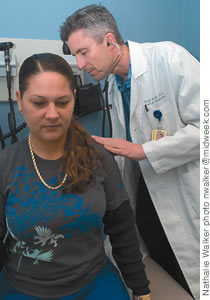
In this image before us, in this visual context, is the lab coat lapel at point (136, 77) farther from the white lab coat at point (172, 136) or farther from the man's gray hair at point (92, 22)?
the man's gray hair at point (92, 22)

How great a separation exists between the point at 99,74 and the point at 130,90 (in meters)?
0.16

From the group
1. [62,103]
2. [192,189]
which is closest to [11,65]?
[62,103]

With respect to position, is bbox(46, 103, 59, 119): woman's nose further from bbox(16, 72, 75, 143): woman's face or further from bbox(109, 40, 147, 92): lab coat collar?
bbox(109, 40, 147, 92): lab coat collar

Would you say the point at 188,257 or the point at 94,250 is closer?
the point at 94,250

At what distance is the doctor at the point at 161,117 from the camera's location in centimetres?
104

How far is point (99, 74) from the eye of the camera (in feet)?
3.70

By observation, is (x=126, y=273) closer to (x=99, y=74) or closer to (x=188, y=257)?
(x=188, y=257)

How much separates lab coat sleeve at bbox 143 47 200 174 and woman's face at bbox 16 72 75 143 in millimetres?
411

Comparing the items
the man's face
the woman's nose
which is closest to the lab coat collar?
the man's face

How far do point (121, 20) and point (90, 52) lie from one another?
0.50 m

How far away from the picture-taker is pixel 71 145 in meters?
0.87

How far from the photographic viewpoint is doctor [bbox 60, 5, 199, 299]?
104cm
